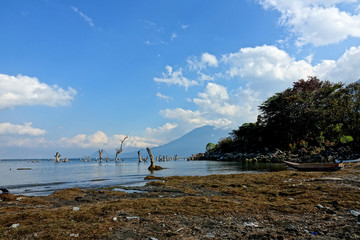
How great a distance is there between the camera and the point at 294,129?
53656mm

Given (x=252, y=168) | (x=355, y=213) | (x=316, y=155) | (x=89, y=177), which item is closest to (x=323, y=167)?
(x=252, y=168)

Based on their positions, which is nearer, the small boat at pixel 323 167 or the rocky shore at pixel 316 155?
the small boat at pixel 323 167

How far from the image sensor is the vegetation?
46.0 metres

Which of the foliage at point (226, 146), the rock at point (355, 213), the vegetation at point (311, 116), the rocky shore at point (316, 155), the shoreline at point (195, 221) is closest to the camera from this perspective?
the shoreline at point (195, 221)

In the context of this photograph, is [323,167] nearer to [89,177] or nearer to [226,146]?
[89,177]

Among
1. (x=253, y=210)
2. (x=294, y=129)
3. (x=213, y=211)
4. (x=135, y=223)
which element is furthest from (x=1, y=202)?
(x=294, y=129)

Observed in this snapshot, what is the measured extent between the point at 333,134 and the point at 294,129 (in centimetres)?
770

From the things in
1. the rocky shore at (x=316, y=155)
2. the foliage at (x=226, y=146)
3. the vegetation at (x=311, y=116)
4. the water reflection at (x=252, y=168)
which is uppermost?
the vegetation at (x=311, y=116)

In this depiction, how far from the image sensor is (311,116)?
4953 centimetres

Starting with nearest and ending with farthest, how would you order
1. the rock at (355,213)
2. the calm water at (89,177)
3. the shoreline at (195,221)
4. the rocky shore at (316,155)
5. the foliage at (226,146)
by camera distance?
the shoreline at (195,221)
the rock at (355,213)
the calm water at (89,177)
the rocky shore at (316,155)
the foliage at (226,146)

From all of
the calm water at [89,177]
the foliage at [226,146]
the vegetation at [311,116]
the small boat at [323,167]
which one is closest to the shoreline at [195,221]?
the calm water at [89,177]

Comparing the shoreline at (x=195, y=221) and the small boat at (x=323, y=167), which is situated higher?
the shoreline at (x=195, y=221)

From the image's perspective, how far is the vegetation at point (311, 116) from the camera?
46031 mm

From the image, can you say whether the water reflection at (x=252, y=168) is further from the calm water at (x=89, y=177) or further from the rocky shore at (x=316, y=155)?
the rocky shore at (x=316, y=155)
